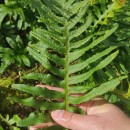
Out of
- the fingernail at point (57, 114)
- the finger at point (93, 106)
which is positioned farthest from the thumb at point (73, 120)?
the finger at point (93, 106)

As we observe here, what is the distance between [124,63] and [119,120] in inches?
44.4

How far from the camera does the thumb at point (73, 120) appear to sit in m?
1.79

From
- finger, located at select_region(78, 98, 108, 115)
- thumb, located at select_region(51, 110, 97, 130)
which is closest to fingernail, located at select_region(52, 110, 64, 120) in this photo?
thumb, located at select_region(51, 110, 97, 130)

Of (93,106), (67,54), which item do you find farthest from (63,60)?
(93,106)

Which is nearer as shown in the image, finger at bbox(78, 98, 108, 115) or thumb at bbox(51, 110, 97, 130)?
thumb at bbox(51, 110, 97, 130)

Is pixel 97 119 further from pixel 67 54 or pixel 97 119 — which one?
pixel 67 54

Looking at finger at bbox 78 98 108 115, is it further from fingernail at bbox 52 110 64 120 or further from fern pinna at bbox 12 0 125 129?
fingernail at bbox 52 110 64 120

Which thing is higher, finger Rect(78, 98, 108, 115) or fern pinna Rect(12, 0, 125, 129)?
fern pinna Rect(12, 0, 125, 129)

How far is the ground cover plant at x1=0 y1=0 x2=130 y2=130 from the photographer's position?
74.6 inches

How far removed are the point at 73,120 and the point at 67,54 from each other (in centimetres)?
35

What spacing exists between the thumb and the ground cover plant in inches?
3.7

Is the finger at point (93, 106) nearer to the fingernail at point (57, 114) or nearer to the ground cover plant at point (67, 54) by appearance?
the ground cover plant at point (67, 54)

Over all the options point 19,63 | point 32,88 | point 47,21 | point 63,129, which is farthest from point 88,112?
point 19,63

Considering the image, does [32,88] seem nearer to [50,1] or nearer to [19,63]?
[50,1]
